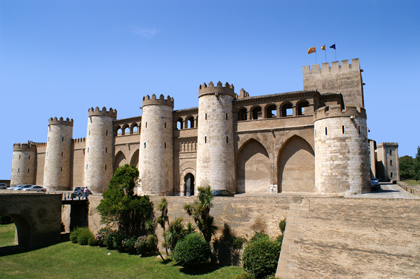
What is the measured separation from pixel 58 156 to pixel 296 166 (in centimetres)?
3111

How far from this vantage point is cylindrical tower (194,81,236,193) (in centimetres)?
2878

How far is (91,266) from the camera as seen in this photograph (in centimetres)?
2223

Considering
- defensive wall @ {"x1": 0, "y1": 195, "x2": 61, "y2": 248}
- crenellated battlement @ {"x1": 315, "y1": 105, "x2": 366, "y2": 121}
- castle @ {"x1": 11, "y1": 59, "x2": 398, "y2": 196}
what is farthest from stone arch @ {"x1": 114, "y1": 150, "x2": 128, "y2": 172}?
crenellated battlement @ {"x1": 315, "y1": 105, "x2": 366, "y2": 121}

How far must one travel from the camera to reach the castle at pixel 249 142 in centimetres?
2370

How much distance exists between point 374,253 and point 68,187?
1547 inches

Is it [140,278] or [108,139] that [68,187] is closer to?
[108,139]

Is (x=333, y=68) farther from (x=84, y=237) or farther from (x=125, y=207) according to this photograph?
(x=84, y=237)

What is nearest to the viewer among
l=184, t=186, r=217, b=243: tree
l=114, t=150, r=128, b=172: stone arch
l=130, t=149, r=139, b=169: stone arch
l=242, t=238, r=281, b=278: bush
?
l=242, t=238, r=281, b=278: bush

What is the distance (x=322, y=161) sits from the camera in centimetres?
2397

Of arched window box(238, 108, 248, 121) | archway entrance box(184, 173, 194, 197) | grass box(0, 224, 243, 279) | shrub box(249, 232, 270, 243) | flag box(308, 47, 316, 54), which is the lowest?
grass box(0, 224, 243, 279)

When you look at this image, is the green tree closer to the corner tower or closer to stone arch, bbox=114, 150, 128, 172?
stone arch, bbox=114, 150, 128, 172

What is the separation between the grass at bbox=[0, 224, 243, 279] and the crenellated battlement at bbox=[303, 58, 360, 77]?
2195cm

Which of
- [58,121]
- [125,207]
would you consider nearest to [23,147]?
[58,121]

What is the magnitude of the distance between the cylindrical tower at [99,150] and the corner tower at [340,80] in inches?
885
